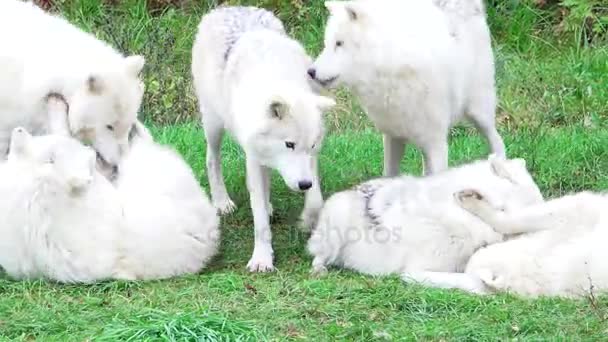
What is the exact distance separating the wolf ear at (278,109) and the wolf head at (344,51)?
2.48 feet

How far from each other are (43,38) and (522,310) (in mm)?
3524

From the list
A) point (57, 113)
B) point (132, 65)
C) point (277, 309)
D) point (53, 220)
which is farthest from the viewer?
point (132, 65)

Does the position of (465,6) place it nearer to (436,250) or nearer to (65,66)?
(436,250)

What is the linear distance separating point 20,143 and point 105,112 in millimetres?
631

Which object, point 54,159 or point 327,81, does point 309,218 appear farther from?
point 54,159

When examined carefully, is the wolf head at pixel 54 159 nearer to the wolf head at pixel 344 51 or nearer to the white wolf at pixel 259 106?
the white wolf at pixel 259 106

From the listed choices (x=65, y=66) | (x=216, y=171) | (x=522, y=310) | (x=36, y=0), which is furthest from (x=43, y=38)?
(x=36, y=0)

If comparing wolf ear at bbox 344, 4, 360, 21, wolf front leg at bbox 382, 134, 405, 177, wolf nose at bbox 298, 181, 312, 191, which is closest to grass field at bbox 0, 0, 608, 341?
wolf front leg at bbox 382, 134, 405, 177

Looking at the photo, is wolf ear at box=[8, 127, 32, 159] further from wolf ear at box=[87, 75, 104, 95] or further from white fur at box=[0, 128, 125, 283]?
wolf ear at box=[87, 75, 104, 95]

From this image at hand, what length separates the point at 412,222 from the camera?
663cm

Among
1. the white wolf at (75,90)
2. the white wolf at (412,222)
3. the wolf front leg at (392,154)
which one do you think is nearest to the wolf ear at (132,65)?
the white wolf at (75,90)

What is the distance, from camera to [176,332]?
525 cm

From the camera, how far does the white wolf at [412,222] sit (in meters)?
6.60

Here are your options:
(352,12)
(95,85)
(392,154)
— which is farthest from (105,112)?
(392,154)
